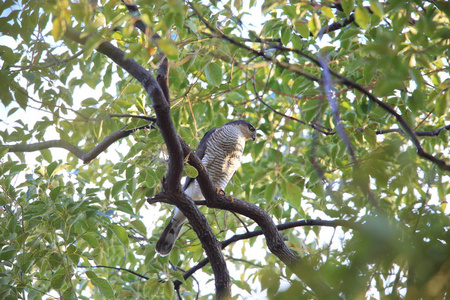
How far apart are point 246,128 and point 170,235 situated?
1.83 metres

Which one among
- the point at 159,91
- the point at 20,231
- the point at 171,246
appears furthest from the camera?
the point at 171,246

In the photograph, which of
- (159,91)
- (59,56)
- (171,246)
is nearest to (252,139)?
(171,246)

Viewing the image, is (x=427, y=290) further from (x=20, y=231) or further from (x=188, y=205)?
(x=20, y=231)

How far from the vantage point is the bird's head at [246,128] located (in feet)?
17.5

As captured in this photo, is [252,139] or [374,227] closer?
[374,227]

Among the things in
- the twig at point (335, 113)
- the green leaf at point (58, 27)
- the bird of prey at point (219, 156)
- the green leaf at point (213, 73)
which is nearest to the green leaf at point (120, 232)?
the green leaf at point (213, 73)

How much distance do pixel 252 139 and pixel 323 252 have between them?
4333 mm

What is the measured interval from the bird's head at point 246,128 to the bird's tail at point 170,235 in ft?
4.89

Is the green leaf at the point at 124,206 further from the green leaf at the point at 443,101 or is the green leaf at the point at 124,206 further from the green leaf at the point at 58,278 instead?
the green leaf at the point at 443,101

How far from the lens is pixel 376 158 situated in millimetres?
1303

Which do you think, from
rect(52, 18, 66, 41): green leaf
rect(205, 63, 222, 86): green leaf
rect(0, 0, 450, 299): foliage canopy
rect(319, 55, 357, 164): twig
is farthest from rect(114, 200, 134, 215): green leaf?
rect(319, 55, 357, 164): twig

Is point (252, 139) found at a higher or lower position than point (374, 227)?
higher

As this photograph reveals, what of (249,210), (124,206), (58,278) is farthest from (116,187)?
(249,210)

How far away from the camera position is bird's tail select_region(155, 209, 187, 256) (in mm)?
4020
